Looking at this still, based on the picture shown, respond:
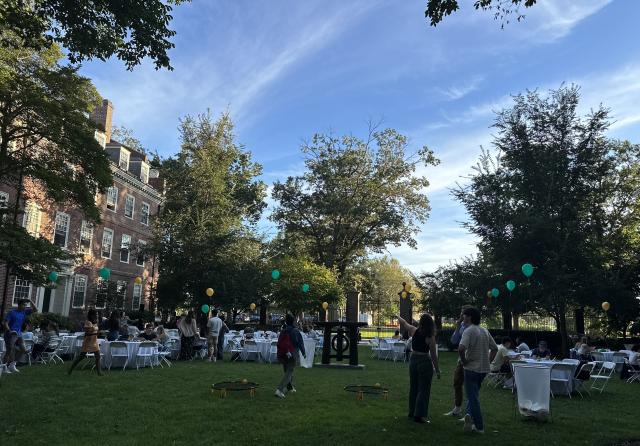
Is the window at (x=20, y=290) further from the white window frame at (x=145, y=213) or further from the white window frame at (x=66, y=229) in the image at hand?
the white window frame at (x=145, y=213)

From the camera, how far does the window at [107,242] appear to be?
32.2m

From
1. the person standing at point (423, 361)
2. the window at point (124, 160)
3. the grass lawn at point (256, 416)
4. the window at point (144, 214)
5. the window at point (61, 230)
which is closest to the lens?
the grass lawn at point (256, 416)

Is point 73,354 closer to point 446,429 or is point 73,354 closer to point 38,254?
point 38,254

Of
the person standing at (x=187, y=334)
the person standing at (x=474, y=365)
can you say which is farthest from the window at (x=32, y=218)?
the person standing at (x=474, y=365)

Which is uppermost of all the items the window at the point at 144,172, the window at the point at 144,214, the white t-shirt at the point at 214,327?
the window at the point at 144,172

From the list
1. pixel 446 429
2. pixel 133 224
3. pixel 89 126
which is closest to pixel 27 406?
pixel 446 429

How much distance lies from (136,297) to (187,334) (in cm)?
2285

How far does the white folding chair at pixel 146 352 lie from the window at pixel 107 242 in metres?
20.9

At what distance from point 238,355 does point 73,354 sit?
5.16 meters

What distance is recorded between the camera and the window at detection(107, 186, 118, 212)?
107 ft

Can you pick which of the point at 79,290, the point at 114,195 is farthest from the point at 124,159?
the point at 79,290

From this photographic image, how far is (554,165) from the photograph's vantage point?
73.6 feet

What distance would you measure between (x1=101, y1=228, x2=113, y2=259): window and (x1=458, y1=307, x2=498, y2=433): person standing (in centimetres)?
3015

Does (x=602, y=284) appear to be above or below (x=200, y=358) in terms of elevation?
above
